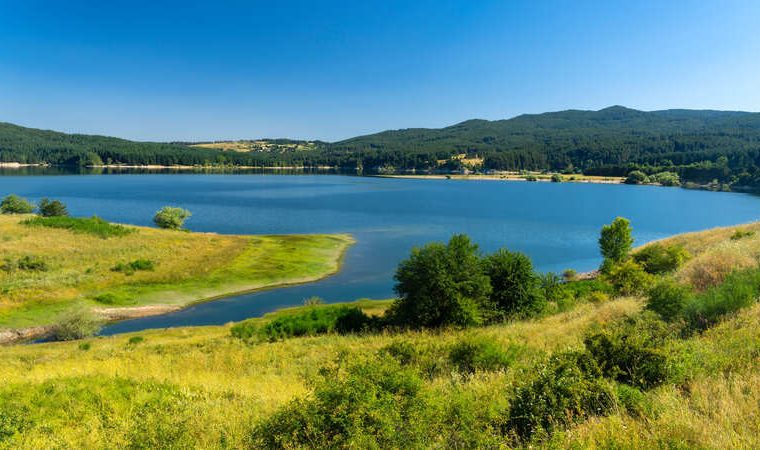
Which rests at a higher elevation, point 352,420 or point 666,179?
point 666,179

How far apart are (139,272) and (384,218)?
166 ft

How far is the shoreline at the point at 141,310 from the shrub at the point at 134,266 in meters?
7.88

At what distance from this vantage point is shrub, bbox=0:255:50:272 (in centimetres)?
3888

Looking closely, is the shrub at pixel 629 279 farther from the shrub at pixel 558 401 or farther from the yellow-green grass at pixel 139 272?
the yellow-green grass at pixel 139 272

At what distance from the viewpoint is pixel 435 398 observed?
299 inches

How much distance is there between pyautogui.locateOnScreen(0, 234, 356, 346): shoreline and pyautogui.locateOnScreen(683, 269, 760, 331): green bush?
35.7m

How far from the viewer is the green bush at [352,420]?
608 cm

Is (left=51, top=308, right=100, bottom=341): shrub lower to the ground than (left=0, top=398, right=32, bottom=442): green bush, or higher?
lower

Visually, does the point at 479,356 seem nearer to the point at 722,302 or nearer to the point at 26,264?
the point at 722,302

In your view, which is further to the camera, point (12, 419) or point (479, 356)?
point (479, 356)

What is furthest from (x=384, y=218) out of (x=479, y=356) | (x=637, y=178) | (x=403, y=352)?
(x=637, y=178)

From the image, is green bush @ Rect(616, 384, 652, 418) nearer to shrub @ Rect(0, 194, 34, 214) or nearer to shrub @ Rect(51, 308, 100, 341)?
shrub @ Rect(51, 308, 100, 341)

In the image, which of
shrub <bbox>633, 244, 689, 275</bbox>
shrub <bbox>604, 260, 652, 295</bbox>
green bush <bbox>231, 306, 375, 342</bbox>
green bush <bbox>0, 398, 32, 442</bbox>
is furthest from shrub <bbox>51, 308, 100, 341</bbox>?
shrub <bbox>633, 244, 689, 275</bbox>

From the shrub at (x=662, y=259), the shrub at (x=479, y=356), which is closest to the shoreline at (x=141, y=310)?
the shrub at (x=662, y=259)
